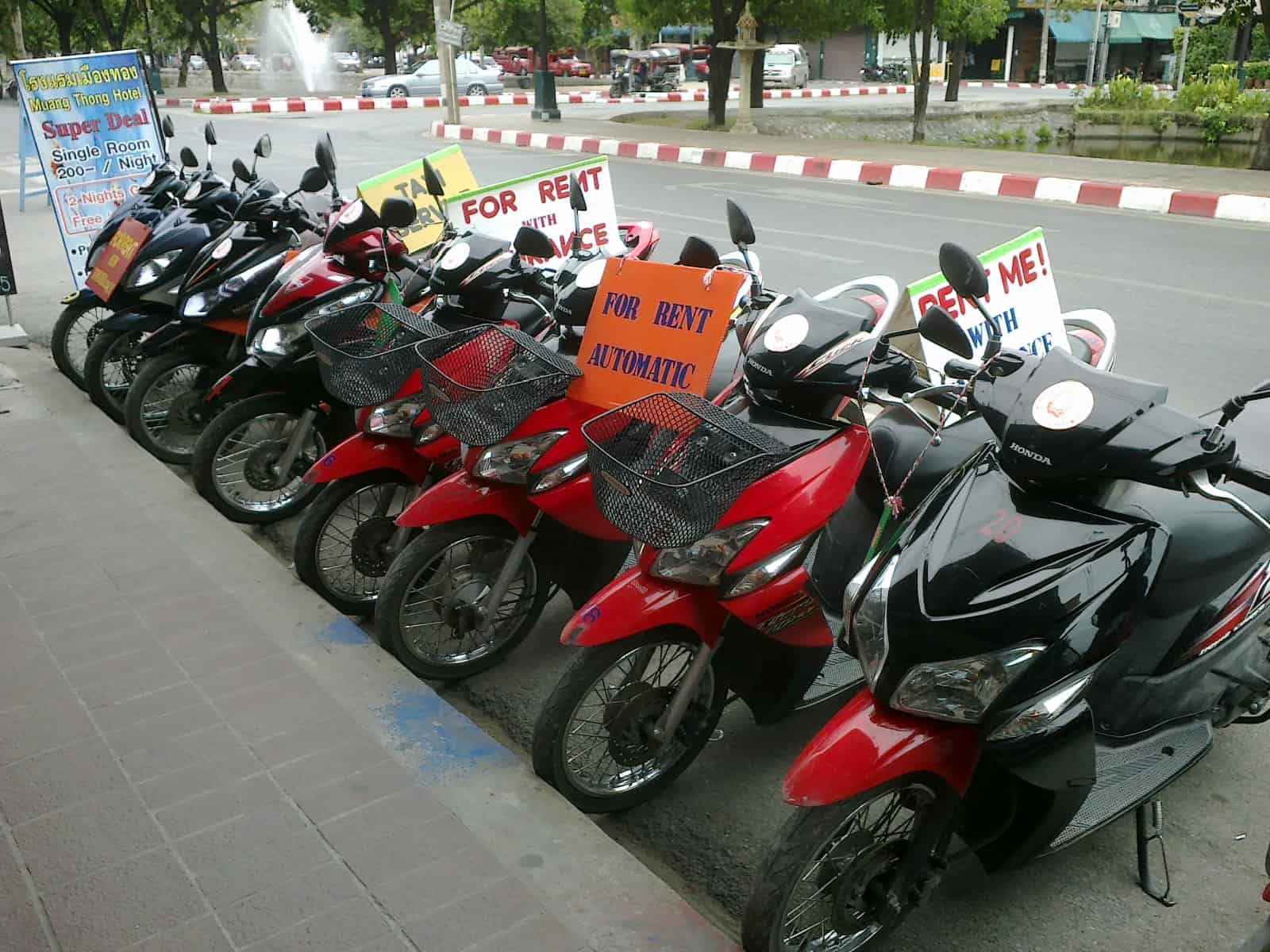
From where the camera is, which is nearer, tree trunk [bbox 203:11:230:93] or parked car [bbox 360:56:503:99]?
parked car [bbox 360:56:503:99]

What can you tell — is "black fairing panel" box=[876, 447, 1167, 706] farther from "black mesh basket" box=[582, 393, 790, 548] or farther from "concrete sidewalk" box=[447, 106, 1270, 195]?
"concrete sidewalk" box=[447, 106, 1270, 195]

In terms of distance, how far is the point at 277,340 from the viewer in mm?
4578

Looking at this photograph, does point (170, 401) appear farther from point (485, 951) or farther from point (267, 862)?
point (485, 951)

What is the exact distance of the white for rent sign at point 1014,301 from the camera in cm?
405

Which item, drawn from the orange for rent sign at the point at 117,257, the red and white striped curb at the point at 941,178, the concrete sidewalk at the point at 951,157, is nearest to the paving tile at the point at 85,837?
the orange for rent sign at the point at 117,257

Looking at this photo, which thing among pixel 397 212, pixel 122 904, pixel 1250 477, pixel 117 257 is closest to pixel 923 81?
pixel 117 257

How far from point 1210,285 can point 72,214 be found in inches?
304

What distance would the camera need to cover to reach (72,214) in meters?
7.75

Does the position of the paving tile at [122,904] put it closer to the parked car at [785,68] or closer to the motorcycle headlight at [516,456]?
the motorcycle headlight at [516,456]

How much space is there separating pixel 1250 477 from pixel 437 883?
184 cm

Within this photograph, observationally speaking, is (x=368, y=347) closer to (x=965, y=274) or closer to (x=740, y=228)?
(x=740, y=228)

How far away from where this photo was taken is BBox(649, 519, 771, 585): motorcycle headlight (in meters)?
2.85

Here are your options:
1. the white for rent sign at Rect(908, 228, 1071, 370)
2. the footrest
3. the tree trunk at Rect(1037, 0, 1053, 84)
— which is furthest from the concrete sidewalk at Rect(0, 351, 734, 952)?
the tree trunk at Rect(1037, 0, 1053, 84)

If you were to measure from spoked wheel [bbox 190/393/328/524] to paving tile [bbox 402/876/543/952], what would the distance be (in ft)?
8.02
